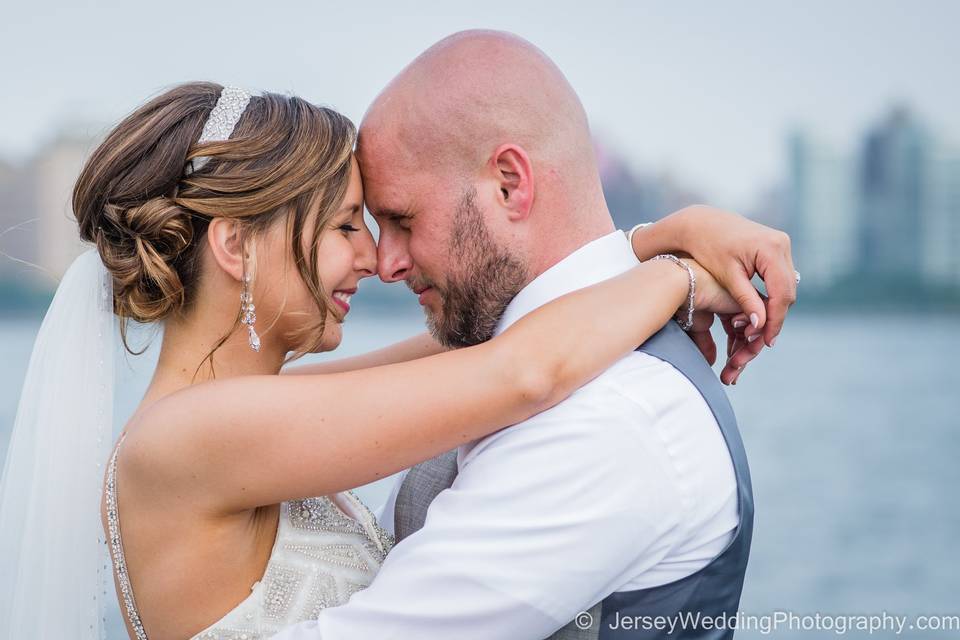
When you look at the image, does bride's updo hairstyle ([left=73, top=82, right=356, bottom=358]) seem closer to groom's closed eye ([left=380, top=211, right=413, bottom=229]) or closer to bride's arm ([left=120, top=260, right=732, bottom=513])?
groom's closed eye ([left=380, top=211, right=413, bottom=229])

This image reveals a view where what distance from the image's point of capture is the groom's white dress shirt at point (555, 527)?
6.23 feet

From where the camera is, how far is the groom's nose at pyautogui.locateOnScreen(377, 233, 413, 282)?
2.60 meters

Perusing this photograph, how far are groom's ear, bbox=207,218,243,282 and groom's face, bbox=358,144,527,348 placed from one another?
404 millimetres

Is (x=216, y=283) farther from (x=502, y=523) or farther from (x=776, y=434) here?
(x=776, y=434)

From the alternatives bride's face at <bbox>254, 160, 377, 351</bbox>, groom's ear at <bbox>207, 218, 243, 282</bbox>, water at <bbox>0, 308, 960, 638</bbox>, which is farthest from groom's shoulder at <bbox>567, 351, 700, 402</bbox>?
water at <bbox>0, 308, 960, 638</bbox>

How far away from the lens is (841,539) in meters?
16.7

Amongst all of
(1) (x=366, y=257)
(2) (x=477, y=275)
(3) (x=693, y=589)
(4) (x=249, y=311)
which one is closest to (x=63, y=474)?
(4) (x=249, y=311)

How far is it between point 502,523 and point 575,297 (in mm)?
538

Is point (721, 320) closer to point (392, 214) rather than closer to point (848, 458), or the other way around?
point (392, 214)

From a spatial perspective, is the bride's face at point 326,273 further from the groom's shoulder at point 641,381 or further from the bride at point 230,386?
the groom's shoulder at point 641,381

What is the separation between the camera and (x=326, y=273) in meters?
2.39

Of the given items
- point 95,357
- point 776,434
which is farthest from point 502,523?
point 776,434

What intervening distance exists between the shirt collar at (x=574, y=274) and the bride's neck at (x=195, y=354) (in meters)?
0.64

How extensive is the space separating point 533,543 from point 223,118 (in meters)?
1.24
